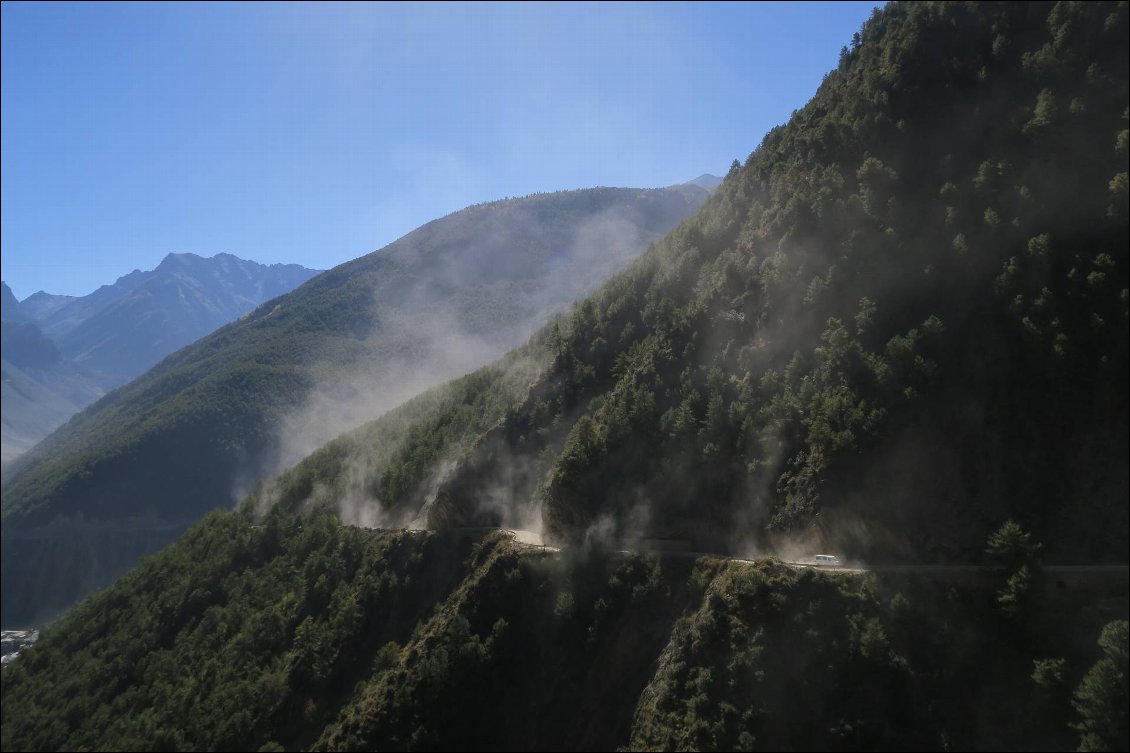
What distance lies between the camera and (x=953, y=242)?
30438mm

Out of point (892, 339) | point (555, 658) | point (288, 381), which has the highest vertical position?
point (288, 381)

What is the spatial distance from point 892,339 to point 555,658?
20925mm

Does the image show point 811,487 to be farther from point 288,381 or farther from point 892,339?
point 288,381

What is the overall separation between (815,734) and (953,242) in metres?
20.6

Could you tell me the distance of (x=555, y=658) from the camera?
33844mm

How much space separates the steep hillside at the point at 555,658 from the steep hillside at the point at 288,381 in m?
71.7

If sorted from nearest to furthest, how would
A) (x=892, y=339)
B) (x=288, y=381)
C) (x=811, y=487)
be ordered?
(x=892, y=339)
(x=811, y=487)
(x=288, y=381)

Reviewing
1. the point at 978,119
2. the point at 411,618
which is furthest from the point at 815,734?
the point at 978,119

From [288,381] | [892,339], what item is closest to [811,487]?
[892,339]

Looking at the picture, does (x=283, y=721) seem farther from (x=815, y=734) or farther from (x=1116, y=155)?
(x=1116, y=155)

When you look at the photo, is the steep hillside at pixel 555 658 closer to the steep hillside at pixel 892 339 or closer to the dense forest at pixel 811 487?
the dense forest at pixel 811 487

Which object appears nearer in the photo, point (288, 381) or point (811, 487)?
point (811, 487)

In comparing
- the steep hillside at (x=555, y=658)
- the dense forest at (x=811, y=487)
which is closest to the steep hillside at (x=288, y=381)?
the steep hillside at (x=555, y=658)

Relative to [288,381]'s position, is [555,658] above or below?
below
